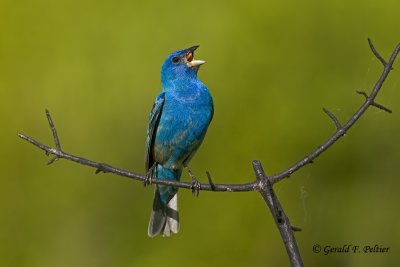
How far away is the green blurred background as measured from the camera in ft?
18.4

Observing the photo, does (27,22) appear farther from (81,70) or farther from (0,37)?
(81,70)

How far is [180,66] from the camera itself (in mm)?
5238

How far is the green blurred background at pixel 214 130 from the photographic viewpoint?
561cm

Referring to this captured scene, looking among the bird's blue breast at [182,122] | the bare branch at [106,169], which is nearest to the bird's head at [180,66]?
the bird's blue breast at [182,122]

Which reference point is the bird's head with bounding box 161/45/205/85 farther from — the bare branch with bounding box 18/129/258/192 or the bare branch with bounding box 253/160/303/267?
the bare branch with bounding box 253/160/303/267

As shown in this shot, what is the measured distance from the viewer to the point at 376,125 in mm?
5719

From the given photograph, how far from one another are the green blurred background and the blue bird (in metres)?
0.34

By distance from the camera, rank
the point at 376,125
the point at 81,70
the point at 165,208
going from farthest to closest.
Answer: the point at 81,70 < the point at 376,125 < the point at 165,208

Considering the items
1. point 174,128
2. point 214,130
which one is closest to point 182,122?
point 174,128

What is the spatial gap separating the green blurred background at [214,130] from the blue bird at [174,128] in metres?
→ 0.34

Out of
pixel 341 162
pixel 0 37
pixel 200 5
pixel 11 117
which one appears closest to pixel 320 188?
pixel 341 162

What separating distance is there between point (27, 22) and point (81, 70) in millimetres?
673

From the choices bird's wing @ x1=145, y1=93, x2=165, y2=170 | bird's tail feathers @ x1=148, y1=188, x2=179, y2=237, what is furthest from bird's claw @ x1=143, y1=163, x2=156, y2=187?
bird's tail feathers @ x1=148, y1=188, x2=179, y2=237

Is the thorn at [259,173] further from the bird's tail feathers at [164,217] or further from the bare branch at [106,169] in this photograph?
the bird's tail feathers at [164,217]
